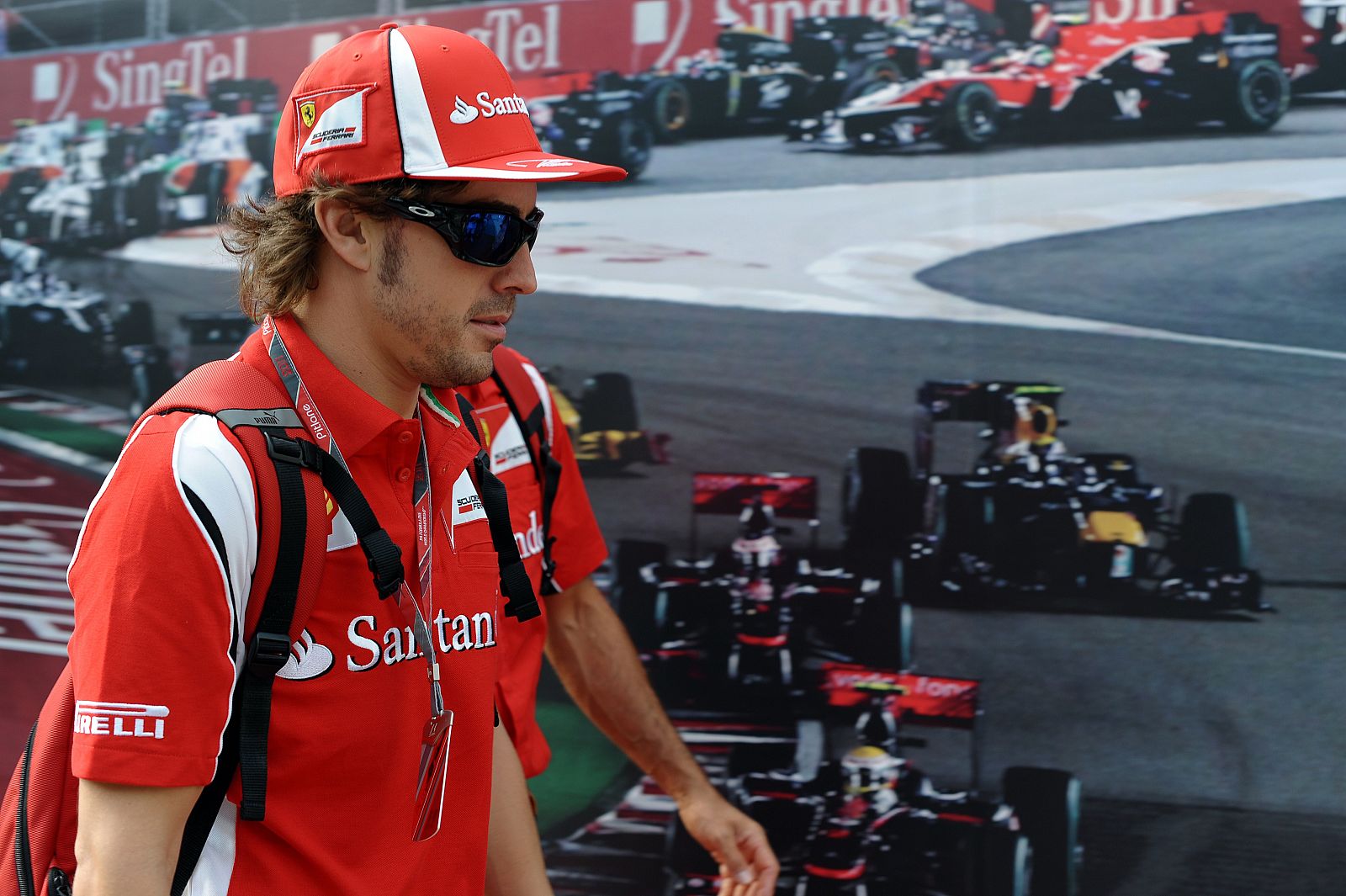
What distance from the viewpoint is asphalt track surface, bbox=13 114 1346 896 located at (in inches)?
104

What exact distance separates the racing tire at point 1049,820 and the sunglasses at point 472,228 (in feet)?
6.11

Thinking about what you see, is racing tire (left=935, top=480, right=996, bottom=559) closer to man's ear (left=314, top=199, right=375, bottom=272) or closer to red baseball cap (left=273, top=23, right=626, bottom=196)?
red baseball cap (left=273, top=23, right=626, bottom=196)

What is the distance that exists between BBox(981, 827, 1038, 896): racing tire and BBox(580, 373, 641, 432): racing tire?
49.1 inches

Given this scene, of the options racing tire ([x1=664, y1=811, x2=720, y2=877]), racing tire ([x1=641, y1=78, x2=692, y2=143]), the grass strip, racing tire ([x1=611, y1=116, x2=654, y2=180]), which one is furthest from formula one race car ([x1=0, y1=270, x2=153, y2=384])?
racing tire ([x1=664, y1=811, x2=720, y2=877])

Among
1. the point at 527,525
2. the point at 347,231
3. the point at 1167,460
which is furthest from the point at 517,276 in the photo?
the point at 1167,460

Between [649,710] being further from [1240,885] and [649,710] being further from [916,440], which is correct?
[1240,885]

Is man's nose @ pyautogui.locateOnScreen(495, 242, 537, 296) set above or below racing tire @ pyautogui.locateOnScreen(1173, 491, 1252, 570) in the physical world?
above

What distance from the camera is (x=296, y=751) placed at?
4.43ft

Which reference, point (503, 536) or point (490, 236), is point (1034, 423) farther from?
point (490, 236)

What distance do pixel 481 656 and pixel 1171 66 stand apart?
206 cm

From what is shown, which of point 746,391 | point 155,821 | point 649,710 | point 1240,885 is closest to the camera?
point 155,821

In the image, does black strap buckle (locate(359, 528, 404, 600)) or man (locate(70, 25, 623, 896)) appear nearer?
man (locate(70, 25, 623, 896))

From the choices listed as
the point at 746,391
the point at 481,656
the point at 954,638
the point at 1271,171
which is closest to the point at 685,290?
the point at 746,391

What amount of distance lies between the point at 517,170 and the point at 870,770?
1876mm
